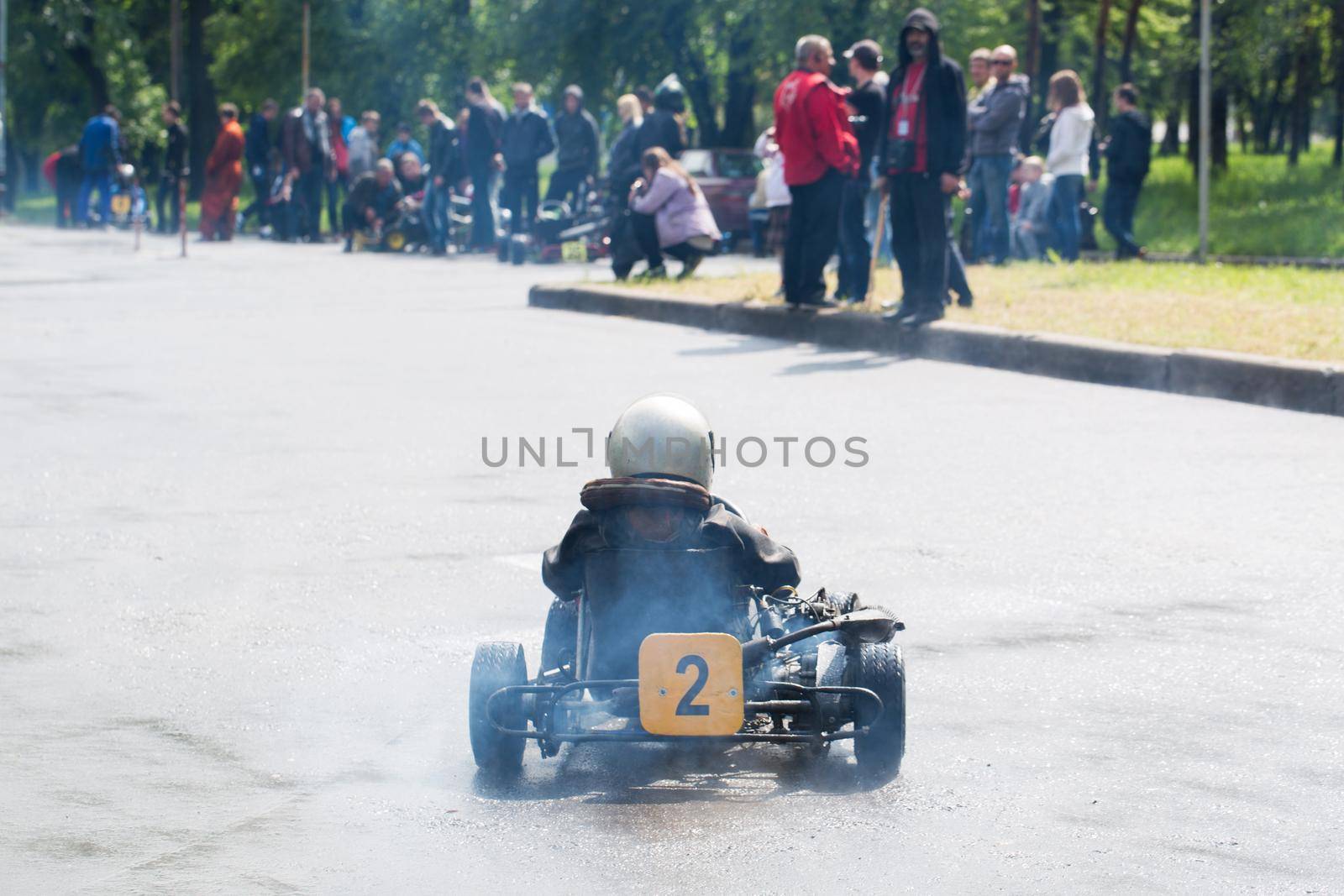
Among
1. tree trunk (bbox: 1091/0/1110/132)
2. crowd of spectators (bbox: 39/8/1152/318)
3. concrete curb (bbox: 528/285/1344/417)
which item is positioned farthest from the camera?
tree trunk (bbox: 1091/0/1110/132)

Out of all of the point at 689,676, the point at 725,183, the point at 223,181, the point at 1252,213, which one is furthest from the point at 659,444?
the point at 1252,213

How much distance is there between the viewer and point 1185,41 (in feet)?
156

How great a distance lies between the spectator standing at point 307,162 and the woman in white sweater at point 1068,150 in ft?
42.7

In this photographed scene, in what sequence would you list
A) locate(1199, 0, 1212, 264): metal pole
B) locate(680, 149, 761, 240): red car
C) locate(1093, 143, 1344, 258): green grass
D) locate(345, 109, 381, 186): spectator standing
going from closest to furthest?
locate(1199, 0, 1212, 264): metal pole → locate(1093, 143, 1344, 258): green grass → locate(680, 149, 761, 240): red car → locate(345, 109, 381, 186): spectator standing

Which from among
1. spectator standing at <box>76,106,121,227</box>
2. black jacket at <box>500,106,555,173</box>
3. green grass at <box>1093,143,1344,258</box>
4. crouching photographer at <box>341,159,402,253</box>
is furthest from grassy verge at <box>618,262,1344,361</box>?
spectator standing at <box>76,106,121,227</box>

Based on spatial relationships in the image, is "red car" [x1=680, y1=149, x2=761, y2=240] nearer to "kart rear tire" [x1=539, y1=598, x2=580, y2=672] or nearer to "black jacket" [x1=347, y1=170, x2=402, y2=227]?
"black jacket" [x1=347, y1=170, x2=402, y2=227]

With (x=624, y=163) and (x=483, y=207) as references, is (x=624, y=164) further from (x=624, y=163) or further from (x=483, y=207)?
(x=483, y=207)

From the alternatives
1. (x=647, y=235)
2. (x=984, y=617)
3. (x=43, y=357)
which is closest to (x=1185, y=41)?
(x=647, y=235)

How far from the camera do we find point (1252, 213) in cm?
3084

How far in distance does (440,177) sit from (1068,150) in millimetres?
9313

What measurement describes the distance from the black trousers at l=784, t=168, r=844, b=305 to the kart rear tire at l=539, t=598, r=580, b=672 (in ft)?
33.5

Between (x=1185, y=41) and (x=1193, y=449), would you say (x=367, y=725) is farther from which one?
(x=1185, y=41)

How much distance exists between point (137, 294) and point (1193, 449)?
12.1 m

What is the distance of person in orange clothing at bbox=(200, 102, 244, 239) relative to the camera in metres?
30.4
